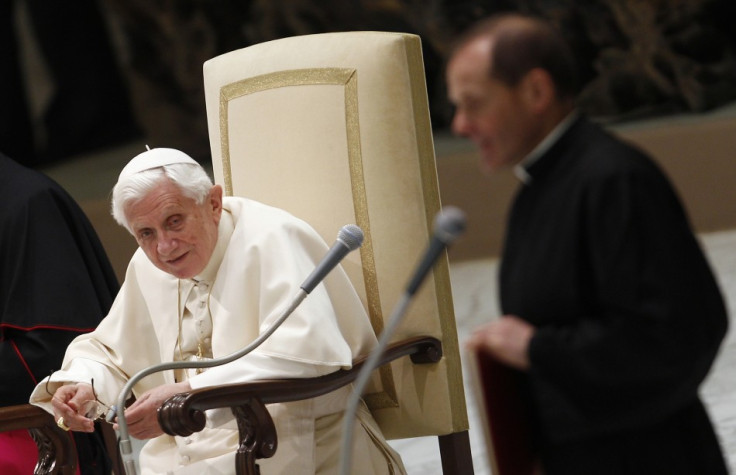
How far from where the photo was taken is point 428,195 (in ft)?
10.8

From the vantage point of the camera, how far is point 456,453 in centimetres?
334

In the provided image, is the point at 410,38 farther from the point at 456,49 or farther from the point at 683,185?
the point at 683,185

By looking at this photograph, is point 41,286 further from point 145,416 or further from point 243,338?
point 145,416

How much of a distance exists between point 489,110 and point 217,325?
140cm

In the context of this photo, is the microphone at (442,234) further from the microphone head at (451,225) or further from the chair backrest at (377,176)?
the chair backrest at (377,176)

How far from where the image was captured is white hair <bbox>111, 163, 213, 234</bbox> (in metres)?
3.04

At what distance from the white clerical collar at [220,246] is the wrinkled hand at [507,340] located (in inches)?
53.1

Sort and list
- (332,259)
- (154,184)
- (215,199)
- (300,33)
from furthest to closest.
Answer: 1. (300,33)
2. (215,199)
3. (154,184)
4. (332,259)

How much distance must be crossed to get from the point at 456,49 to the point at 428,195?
4.08ft

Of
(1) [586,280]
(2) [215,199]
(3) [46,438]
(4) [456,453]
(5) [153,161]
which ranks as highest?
(5) [153,161]

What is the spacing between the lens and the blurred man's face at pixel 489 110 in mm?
1987

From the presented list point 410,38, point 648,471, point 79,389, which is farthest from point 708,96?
point 648,471

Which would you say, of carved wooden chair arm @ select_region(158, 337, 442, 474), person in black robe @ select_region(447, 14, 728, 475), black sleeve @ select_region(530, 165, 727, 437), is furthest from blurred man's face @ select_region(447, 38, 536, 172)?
carved wooden chair arm @ select_region(158, 337, 442, 474)

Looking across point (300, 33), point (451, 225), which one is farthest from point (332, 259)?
point (300, 33)
